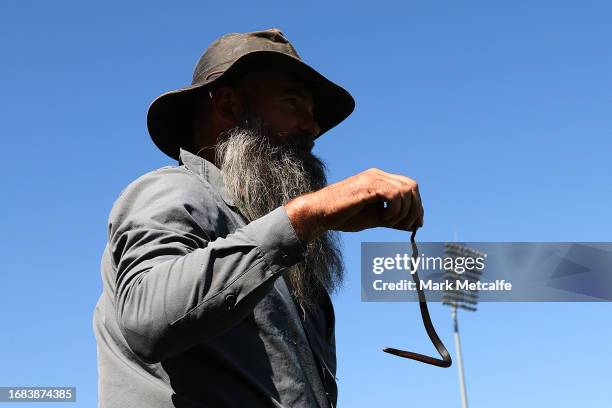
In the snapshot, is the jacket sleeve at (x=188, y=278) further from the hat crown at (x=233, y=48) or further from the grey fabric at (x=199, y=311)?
the hat crown at (x=233, y=48)

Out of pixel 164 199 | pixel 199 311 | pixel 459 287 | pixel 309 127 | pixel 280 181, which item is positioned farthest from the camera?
pixel 459 287

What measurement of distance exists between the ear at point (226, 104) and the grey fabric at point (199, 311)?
69cm

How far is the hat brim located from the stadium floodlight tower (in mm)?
53168

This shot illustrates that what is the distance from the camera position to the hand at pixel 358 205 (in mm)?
2611

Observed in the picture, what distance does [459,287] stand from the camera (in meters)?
63.1

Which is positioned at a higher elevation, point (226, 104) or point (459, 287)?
point (459, 287)

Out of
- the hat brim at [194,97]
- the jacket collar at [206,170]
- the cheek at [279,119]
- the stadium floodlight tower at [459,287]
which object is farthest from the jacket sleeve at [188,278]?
the stadium floodlight tower at [459,287]

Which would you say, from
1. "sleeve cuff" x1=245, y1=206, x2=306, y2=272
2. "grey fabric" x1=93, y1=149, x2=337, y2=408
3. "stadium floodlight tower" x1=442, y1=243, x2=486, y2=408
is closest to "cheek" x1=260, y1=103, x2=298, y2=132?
"grey fabric" x1=93, y1=149, x2=337, y2=408

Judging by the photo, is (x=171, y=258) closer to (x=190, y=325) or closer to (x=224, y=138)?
(x=190, y=325)

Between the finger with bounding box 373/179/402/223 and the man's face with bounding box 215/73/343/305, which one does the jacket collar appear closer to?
the man's face with bounding box 215/73/343/305

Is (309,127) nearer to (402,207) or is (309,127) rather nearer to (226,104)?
(226,104)

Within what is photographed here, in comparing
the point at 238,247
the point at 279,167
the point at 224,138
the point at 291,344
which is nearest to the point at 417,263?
the point at 291,344

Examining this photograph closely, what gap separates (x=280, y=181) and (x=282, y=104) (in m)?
0.52

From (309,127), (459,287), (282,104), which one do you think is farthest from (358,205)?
(459,287)
